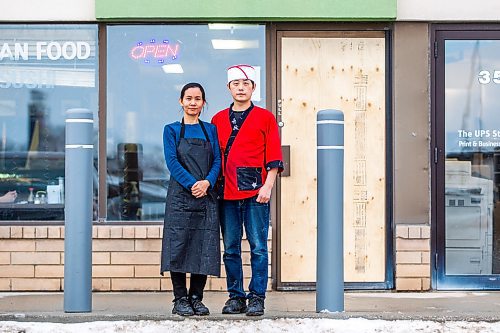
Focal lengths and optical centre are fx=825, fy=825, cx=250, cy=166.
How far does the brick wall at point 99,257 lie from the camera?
7.58m

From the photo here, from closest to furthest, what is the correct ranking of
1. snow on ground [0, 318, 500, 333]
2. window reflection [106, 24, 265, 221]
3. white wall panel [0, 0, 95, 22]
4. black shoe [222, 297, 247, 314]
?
1. snow on ground [0, 318, 500, 333]
2. black shoe [222, 297, 247, 314]
3. white wall panel [0, 0, 95, 22]
4. window reflection [106, 24, 265, 221]

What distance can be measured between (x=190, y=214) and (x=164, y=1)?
8.16ft

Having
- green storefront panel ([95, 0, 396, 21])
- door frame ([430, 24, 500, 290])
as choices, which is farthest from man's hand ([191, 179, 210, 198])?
door frame ([430, 24, 500, 290])

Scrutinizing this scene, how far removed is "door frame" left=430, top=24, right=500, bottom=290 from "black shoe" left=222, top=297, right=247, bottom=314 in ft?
7.57

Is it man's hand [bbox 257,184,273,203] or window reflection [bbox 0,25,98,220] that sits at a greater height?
window reflection [bbox 0,25,98,220]

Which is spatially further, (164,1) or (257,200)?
(164,1)

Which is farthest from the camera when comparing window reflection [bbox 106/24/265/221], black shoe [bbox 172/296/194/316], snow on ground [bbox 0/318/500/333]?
window reflection [bbox 106/24/265/221]

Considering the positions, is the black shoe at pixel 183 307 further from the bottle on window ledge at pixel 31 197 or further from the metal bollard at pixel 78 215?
the bottle on window ledge at pixel 31 197

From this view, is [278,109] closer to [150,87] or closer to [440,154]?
[150,87]

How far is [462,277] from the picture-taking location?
25.2ft

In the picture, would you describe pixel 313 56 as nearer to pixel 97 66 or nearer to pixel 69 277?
pixel 97 66

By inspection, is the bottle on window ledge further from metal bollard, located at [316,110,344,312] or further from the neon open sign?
metal bollard, located at [316,110,344,312]

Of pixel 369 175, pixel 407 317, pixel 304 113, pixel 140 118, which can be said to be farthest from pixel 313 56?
pixel 407 317

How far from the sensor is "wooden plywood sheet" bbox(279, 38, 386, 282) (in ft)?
25.3
